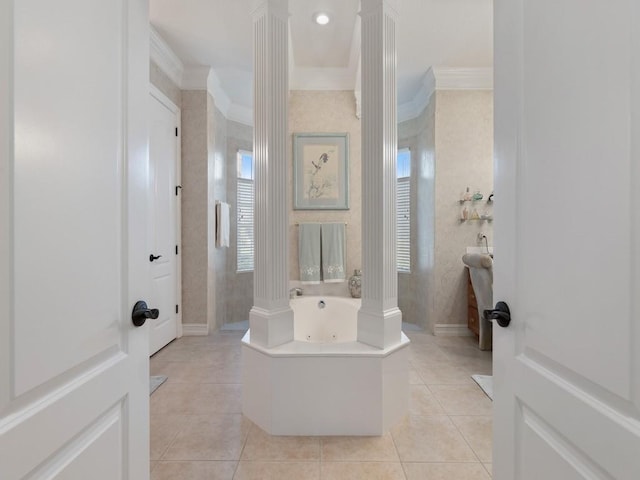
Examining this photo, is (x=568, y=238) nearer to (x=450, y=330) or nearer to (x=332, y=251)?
(x=332, y=251)

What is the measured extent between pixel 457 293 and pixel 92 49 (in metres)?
3.68

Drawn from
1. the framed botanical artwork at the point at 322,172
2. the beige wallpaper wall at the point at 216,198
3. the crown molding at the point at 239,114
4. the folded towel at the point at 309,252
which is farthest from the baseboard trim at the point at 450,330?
the crown molding at the point at 239,114

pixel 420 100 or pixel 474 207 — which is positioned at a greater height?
pixel 420 100

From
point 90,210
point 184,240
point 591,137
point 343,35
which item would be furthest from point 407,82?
point 90,210

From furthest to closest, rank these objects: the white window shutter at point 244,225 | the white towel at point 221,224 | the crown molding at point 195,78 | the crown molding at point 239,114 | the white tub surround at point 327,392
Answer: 1. the white window shutter at point 244,225
2. the crown molding at point 239,114
3. the white towel at point 221,224
4. the crown molding at point 195,78
5. the white tub surround at point 327,392

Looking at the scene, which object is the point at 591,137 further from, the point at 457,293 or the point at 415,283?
the point at 415,283

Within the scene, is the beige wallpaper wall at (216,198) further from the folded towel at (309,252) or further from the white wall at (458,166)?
the white wall at (458,166)

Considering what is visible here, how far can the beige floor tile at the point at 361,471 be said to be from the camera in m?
1.43

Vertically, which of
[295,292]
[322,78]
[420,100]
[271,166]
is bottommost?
[295,292]

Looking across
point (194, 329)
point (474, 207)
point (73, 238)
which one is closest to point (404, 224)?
point (474, 207)

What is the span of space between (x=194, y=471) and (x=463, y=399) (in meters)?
1.77

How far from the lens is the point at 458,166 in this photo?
11.3ft

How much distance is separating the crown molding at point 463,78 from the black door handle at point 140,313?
3.74m

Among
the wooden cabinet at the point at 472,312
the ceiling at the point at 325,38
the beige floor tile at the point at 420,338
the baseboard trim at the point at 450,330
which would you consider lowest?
the beige floor tile at the point at 420,338
